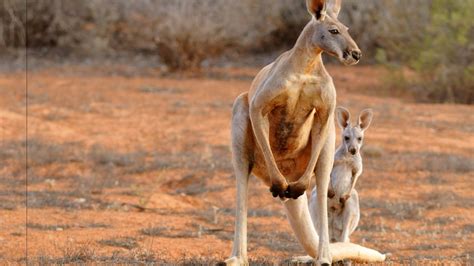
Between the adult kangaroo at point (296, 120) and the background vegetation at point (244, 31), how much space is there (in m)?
11.8

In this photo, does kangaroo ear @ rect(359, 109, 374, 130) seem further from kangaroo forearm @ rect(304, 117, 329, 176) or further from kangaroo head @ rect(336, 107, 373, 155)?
kangaroo forearm @ rect(304, 117, 329, 176)

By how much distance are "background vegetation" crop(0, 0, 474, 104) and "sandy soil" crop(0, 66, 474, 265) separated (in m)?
1.18

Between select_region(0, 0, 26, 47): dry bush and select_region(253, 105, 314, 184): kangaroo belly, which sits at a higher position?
select_region(0, 0, 26, 47): dry bush

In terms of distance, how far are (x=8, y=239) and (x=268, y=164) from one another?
2.98 metres

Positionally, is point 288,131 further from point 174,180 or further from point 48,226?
point 174,180

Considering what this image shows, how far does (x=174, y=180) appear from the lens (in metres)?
11.0

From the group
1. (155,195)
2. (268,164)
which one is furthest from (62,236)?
(268,164)

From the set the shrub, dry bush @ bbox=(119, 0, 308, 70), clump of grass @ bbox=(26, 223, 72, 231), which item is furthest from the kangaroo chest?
dry bush @ bbox=(119, 0, 308, 70)

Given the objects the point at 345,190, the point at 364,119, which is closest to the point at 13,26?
the point at 364,119

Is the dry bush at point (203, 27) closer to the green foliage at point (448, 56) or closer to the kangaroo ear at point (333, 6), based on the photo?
the green foliage at point (448, 56)

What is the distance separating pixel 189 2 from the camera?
67.3 feet

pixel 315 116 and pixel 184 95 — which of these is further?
pixel 184 95

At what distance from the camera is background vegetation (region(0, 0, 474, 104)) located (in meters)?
17.9

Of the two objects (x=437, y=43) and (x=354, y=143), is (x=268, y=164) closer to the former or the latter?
(x=354, y=143)
